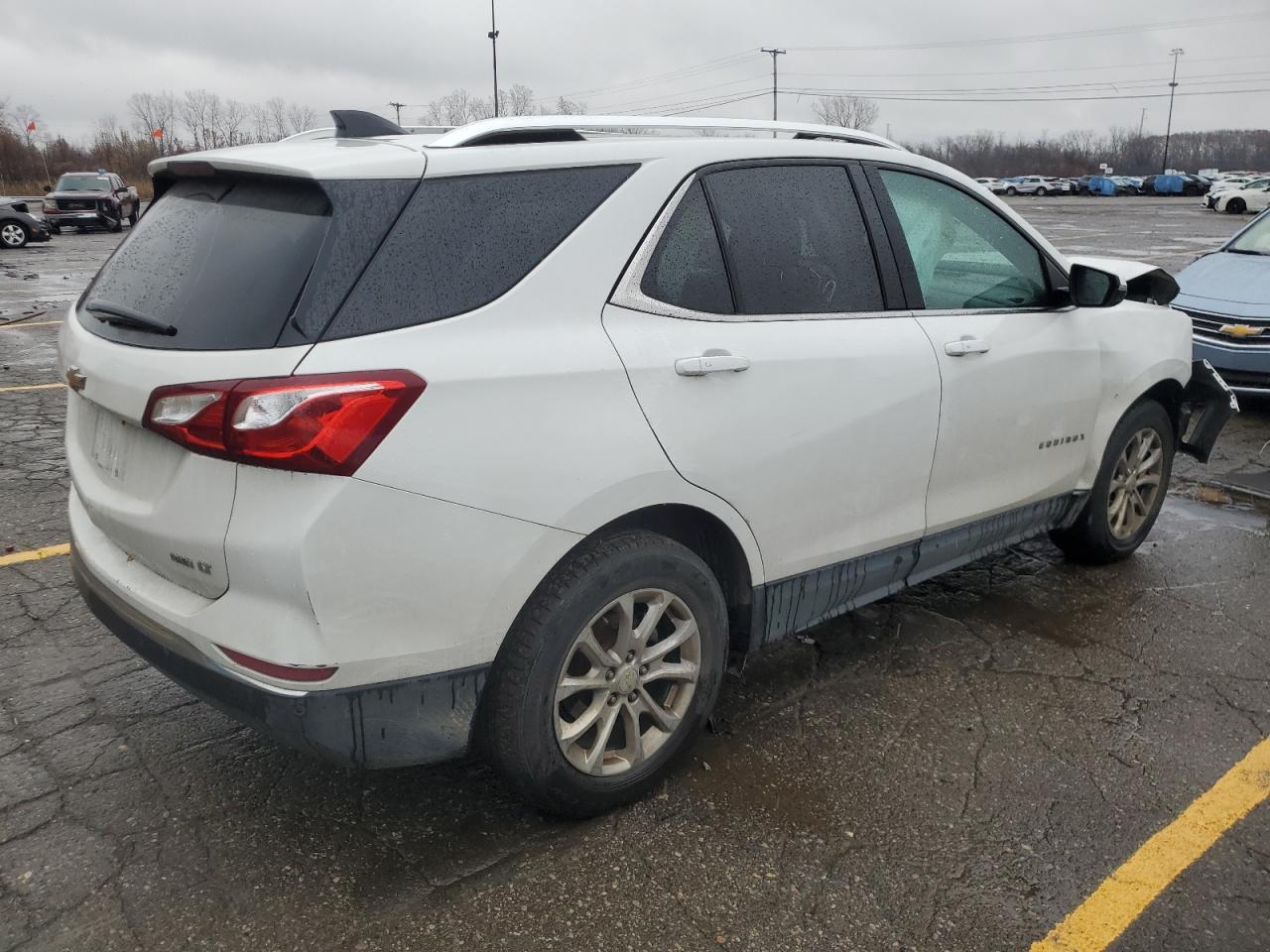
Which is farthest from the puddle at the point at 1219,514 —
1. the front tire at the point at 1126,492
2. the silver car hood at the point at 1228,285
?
the silver car hood at the point at 1228,285

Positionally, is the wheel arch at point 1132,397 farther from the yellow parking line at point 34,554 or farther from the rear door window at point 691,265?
the yellow parking line at point 34,554

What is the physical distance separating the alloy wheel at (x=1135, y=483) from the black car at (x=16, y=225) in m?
26.4

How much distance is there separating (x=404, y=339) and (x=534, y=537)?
54cm

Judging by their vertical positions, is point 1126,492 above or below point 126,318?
below

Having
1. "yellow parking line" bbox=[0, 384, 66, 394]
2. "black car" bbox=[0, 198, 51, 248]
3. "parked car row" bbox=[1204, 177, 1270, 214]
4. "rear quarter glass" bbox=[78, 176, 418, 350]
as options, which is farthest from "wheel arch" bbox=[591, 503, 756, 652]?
"parked car row" bbox=[1204, 177, 1270, 214]

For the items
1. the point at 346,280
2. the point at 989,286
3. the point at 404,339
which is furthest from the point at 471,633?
the point at 989,286

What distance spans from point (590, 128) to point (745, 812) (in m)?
1.94

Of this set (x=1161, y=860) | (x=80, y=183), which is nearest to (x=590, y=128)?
(x=1161, y=860)

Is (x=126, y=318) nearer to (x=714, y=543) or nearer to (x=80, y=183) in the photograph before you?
(x=714, y=543)

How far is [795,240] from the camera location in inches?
122

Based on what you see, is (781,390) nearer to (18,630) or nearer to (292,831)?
(292,831)

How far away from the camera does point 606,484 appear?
8.12 feet

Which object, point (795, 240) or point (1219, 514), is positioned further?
point (1219, 514)

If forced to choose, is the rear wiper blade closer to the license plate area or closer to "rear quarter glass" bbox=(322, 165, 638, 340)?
the license plate area
